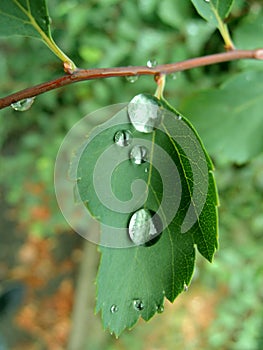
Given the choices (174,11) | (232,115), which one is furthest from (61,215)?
(232,115)

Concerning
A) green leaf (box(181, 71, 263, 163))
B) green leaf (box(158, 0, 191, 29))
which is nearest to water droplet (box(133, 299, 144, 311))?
green leaf (box(181, 71, 263, 163))

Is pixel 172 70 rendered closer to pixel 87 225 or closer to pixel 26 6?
pixel 26 6

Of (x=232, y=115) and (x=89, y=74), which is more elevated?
(x=89, y=74)

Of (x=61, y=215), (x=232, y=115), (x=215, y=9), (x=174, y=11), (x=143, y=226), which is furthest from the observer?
(x=61, y=215)

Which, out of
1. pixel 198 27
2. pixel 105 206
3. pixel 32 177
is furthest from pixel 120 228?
pixel 32 177

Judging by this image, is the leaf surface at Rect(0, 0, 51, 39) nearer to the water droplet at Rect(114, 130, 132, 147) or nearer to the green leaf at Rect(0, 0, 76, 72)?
the green leaf at Rect(0, 0, 76, 72)

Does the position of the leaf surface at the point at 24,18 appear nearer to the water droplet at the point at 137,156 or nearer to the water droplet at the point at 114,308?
the water droplet at the point at 137,156

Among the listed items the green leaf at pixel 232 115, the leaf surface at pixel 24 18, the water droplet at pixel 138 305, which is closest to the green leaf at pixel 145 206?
the water droplet at pixel 138 305

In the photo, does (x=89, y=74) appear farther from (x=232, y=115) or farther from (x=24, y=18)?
(x=232, y=115)
